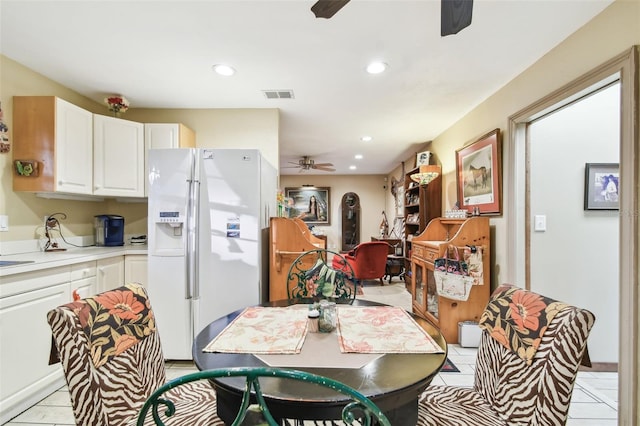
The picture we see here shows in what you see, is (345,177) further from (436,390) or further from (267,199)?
(436,390)

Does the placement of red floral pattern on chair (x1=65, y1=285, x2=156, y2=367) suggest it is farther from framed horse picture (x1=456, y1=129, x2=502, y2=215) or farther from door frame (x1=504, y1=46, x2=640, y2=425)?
framed horse picture (x1=456, y1=129, x2=502, y2=215)

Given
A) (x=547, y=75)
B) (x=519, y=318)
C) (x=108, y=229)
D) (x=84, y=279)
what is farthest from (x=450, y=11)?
(x=108, y=229)

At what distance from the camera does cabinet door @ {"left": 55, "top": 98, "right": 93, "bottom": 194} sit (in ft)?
7.63

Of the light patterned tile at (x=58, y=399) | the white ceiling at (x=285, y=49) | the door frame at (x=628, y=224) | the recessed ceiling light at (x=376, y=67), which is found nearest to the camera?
the door frame at (x=628, y=224)

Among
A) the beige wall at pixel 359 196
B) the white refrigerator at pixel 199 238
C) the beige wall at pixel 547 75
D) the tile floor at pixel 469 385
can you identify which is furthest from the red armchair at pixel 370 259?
the beige wall at pixel 359 196

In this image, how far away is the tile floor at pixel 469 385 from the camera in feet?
5.81

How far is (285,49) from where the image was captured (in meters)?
2.06

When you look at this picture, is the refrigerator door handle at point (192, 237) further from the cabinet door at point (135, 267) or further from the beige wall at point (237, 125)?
the beige wall at point (237, 125)

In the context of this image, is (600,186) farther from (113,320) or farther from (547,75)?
(113,320)

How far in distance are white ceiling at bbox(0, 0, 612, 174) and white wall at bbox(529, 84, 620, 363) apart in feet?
2.24

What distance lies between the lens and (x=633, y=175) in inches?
59.1

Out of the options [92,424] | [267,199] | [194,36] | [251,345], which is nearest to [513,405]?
[251,345]

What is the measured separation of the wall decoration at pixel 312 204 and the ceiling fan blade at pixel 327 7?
677 cm

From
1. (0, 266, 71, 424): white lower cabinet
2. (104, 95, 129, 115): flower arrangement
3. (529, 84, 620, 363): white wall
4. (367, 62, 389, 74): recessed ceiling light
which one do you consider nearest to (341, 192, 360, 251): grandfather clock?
(529, 84, 620, 363): white wall
